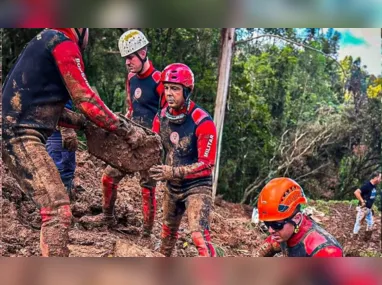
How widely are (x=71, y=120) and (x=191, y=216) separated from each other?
1218mm

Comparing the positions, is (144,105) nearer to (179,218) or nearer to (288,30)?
(179,218)

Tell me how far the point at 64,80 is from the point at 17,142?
22.0 inches

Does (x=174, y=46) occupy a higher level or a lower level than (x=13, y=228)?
higher

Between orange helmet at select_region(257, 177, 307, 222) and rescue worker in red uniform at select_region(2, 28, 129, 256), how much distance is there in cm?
123

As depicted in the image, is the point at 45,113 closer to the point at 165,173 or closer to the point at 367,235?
the point at 165,173

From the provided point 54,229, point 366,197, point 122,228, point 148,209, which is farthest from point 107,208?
point 366,197

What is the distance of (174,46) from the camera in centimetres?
529

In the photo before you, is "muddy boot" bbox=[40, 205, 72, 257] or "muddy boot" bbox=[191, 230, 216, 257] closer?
"muddy boot" bbox=[40, 205, 72, 257]

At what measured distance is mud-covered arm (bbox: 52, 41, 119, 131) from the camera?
377cm

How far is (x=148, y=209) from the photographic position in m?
4.88

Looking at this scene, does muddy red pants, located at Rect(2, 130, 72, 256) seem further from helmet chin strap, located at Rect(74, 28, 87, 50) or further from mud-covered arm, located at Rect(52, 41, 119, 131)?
helmet chin strap, located at Rect(74, 28, 87, 50)

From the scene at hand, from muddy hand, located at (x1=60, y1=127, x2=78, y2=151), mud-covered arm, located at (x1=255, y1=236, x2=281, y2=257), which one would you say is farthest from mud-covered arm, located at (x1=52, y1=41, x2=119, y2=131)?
mud-covered arm, located at (x1=255, y1=236, x2=281, y2=257)

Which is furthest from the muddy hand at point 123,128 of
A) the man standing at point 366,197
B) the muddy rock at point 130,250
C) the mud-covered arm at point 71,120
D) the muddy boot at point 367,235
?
the muddy boot at point 367,235
